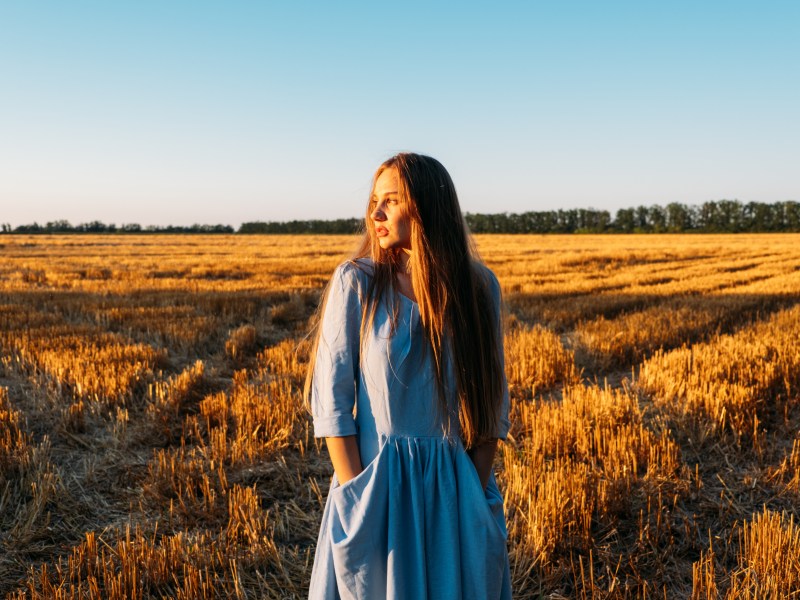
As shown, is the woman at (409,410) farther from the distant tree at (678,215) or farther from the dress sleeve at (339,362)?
the distant tree at (678,215)

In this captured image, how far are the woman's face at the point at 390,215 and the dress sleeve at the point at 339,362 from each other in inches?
A: 6.1

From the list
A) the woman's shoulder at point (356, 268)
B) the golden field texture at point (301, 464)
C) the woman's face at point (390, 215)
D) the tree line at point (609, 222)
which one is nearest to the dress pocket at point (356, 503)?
the woman's shoulder at point (356, 268)

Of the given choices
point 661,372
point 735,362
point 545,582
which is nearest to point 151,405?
point 545,582

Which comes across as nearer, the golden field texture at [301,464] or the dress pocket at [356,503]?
the dress pocket at [356,503]

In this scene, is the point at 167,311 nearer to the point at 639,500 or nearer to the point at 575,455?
the point at 575,455

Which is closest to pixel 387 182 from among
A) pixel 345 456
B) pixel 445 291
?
pixel 445 291

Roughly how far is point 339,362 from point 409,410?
0.27 meters

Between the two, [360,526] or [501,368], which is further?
[501,368]

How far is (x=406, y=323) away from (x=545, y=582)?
6.84 ft

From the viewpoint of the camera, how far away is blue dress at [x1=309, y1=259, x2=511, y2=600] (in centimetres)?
184

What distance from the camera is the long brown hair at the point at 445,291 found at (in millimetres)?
1911

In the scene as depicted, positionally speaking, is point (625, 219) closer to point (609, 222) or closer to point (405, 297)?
point (609, 222)

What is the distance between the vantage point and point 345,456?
6.22ft

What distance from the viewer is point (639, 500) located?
158 inches
